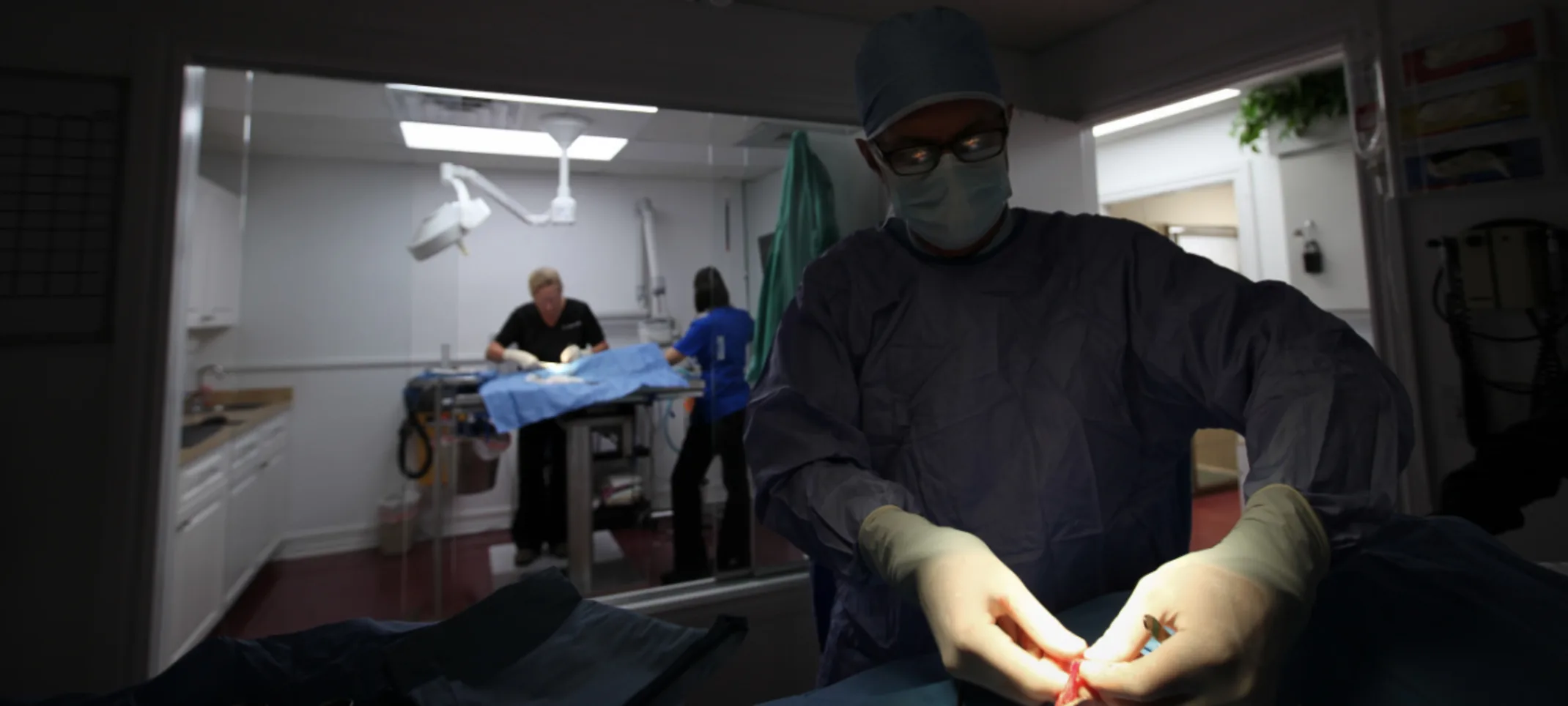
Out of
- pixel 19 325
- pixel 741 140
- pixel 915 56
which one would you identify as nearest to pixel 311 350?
pixel 19 325

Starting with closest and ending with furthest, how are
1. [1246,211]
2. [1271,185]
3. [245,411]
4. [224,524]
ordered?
[224,524] < [245,411] < [1271,185] < [1246,211]

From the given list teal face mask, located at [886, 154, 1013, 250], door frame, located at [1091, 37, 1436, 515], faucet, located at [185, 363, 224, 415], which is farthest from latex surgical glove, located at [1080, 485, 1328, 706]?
faucet, located at [185, 363, 224, 415]

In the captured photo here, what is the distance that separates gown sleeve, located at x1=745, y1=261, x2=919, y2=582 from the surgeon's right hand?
2170 millimetres

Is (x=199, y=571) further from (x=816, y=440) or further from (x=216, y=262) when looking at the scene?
(x=816, y=440)

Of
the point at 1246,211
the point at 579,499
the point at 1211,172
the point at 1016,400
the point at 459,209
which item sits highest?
the point at 1211,172

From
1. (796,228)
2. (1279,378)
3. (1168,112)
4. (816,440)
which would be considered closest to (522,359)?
(796,228)

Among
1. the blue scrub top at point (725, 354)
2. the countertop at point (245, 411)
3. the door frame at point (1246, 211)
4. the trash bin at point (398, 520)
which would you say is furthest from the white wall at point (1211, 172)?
the countertop at point (245, 411)

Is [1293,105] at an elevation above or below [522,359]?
above

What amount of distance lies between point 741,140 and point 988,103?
135cm

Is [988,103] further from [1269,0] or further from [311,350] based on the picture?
[311,350]

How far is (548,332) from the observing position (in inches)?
122

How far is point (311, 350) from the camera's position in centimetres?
274

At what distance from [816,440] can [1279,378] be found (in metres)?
0.57

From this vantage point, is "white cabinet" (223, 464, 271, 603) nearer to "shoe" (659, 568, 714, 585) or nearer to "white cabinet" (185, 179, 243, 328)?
"white cabinet" (185, 179, 243, 328)
